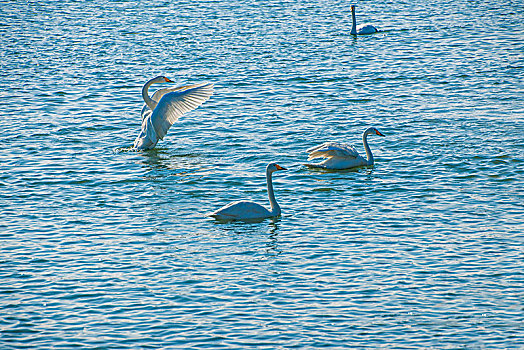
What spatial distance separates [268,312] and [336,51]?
2032 cm

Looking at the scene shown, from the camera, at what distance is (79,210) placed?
1684cm

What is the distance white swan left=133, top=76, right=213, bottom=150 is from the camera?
21047 millimetres

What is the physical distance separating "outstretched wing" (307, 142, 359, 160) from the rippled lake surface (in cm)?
44

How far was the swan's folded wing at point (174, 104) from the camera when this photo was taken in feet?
69.6

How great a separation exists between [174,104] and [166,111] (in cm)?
28

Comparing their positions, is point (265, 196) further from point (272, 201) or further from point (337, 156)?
point (337, 156)

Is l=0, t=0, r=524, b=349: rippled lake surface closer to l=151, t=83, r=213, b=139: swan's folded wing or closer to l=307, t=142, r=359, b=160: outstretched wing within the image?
l=307, t=142, r=359, b=160: outstretched wing

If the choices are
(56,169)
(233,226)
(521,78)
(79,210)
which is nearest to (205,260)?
(233,226)

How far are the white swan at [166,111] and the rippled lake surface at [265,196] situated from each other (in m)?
0.42

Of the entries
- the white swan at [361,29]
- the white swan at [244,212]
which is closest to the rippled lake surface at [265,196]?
the white swan at [244,212]

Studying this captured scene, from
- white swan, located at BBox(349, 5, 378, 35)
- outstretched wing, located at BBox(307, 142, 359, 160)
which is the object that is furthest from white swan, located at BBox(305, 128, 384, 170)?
white swan, located at BBox(349, 5, 378, 35)

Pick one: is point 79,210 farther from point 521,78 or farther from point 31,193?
point 521,78

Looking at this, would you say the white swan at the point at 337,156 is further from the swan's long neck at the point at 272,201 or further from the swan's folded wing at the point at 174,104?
the swan's folded wing at the point at 174,104

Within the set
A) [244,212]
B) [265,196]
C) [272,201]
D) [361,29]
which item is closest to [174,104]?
[265,196]
